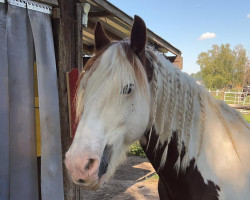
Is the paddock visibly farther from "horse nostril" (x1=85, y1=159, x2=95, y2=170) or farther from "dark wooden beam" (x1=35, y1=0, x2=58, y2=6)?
"horse nostril" (x1=85, y1=159, x2=95, y2=170)

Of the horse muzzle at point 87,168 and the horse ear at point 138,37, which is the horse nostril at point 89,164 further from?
the horse ear at point 138,37

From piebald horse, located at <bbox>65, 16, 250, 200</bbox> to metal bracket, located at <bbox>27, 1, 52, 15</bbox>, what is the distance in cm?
100

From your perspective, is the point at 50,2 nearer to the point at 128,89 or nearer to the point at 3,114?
the point at 3,114

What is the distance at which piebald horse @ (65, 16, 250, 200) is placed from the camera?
1.24m

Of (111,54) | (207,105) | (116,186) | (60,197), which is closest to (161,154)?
(207,105)

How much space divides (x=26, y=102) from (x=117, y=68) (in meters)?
1.29

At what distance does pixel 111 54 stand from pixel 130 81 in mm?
219

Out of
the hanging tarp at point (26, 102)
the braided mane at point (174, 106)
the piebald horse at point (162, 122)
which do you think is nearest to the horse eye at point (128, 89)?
the piebald horse at point (162, 122)

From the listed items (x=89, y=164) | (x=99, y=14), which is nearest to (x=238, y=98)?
(x=99, y=14)

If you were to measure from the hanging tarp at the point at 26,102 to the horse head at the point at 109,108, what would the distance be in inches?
39.9

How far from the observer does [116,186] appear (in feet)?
15.2

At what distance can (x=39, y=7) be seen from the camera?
225cm

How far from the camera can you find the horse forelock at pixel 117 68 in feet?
4.22

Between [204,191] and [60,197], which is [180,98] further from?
[60,197]
